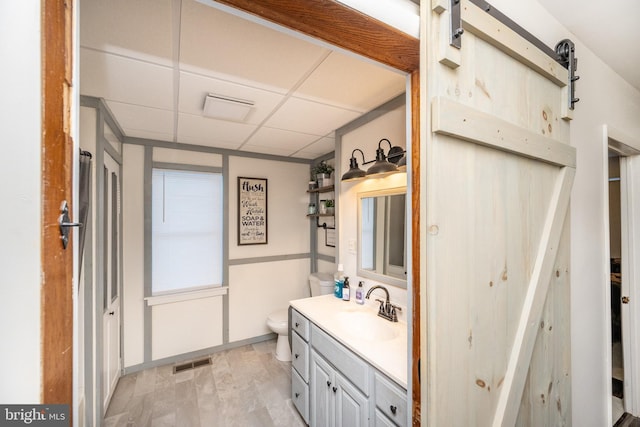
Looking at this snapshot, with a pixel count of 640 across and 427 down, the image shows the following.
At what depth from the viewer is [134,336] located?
8.79 ft

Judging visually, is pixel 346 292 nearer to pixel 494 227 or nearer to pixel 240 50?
pixel 494 227

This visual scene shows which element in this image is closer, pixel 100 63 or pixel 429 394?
pixel 429 394

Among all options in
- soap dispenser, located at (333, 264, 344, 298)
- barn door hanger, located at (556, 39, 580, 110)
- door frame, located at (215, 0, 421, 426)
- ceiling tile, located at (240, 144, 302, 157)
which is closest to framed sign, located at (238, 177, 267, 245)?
ceiling tile, located at (240, 144, 302, 157)

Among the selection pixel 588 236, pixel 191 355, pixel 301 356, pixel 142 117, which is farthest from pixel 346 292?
pixel 142 117

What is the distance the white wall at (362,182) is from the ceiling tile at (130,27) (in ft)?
4.76

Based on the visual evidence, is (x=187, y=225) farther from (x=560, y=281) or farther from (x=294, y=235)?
(x=560, y=281)

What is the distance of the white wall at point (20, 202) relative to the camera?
39 centimetres

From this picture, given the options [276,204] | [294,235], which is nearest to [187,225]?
[276,204]

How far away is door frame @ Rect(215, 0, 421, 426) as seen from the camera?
2.27ft

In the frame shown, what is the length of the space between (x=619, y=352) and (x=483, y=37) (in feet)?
12.8

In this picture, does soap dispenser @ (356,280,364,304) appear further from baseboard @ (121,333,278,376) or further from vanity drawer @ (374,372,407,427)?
baseboard @ (121,333,278,376)

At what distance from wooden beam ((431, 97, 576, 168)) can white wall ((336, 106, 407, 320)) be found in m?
0.84


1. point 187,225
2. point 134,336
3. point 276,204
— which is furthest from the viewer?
point 276,204

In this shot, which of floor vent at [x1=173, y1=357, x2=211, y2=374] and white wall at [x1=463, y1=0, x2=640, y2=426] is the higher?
white wall at [x1=463, y1=0, x2=640, y2=426]
